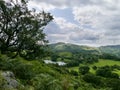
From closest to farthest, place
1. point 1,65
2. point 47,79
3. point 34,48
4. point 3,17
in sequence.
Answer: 1. point 47,79
2. point 1,65
3. point 3,17
4. point 34,48

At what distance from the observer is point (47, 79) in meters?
20.3

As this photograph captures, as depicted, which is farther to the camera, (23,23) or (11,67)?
(23,23)

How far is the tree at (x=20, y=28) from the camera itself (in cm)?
4159

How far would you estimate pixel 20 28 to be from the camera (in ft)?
139

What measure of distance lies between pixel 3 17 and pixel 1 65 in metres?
12.8

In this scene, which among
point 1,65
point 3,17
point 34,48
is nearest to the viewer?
point 1,65

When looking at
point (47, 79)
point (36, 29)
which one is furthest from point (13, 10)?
point (47, 79)

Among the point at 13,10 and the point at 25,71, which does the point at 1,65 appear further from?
the point at 13,10

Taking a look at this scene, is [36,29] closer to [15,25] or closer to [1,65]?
[15,25]

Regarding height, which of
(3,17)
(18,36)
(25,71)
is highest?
(3,17)

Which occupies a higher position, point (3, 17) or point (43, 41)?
point (3, 17)

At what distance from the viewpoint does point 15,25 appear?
42.2 meters

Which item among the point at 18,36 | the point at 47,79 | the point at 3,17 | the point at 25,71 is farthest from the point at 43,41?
the point at 47,79

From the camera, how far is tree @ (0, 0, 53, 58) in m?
41.6
